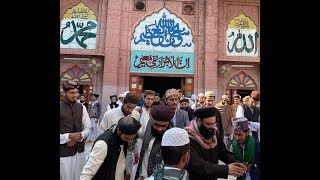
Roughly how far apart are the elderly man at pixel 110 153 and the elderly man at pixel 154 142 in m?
0.29

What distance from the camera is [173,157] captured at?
5.87ft

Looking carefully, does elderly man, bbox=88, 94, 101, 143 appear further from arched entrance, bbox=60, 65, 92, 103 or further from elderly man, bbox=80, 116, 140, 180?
elderly man, bbox=80, 116, 140, 180

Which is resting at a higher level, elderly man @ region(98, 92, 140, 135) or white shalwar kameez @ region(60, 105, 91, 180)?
elderly man @ region(98, 92, 140, 135)

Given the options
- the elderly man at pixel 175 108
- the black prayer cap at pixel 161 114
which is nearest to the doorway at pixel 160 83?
the elderly man at pixel 175 108

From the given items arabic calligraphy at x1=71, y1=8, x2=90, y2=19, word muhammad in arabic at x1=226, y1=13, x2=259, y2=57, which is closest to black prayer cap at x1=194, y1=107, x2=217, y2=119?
word muhammad in arabic at x1=226, y1=13, x2=259, y2=57

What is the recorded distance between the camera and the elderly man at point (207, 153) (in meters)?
2.38

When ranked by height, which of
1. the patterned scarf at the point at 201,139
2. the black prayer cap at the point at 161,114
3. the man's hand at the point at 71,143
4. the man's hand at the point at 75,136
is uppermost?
the black prayer cap at the point at 161,114

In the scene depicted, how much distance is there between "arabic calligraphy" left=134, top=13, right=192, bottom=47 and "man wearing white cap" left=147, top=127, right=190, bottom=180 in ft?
35.0

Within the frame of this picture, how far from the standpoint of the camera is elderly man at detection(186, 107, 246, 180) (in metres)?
2.38

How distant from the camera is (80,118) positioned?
3.53 metres

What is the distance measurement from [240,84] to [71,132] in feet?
33.1

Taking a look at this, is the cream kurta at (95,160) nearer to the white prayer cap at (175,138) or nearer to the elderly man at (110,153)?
the elderly man at (110,153)
